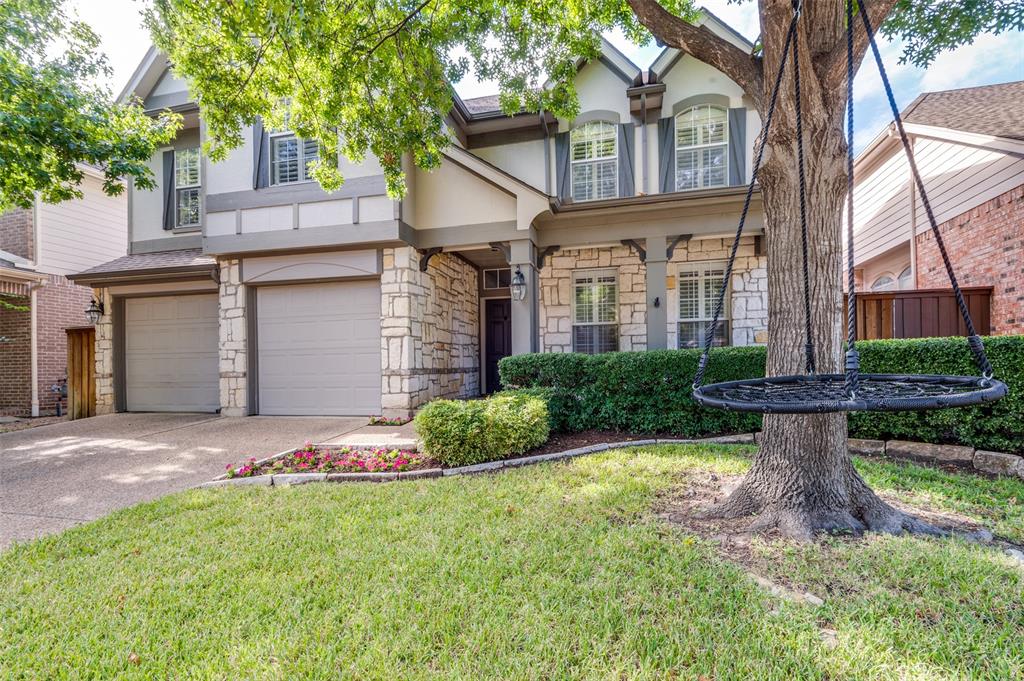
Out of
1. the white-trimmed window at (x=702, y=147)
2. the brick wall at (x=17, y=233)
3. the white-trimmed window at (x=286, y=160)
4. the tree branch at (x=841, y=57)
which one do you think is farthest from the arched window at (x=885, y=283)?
the brick wall at (x=17, y=233)

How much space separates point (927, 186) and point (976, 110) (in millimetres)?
1338

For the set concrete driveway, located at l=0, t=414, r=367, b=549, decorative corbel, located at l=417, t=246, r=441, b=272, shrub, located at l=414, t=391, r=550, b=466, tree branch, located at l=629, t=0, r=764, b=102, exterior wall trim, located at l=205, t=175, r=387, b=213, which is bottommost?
concrete driveway, located at l=0, t=414, r=367, b=549

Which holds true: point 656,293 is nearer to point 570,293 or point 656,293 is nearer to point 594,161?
point 570,293

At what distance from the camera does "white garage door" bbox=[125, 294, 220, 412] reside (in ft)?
26.9

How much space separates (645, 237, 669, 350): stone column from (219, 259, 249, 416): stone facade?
6705 millimetres

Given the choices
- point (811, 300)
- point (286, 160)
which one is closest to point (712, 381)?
point (811, 300)

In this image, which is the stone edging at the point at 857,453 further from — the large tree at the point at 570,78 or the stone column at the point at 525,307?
the stone column at the point at 525,307

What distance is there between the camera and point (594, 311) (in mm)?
8547

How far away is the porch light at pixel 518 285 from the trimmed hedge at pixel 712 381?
1391mm

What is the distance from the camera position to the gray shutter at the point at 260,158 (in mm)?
7430

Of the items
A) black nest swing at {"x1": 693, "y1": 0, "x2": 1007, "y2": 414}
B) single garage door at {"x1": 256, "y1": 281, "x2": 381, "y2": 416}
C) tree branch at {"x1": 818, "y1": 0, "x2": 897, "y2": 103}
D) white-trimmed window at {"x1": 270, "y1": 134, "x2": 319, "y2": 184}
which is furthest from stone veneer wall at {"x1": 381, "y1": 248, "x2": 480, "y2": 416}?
tree branch at {"x1": 818, "y1": 0, "x2": 897, "y2": 103}

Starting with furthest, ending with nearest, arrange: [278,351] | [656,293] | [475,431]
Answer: [278,351]
[656,293]
[475,431]

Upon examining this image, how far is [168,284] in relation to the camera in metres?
8.15

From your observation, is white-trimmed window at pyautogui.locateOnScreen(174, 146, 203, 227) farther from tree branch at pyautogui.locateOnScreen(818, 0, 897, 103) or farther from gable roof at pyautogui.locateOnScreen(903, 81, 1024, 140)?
gable roof at pyautogui.locateOnScreen(903, 81, 1024, 140)
